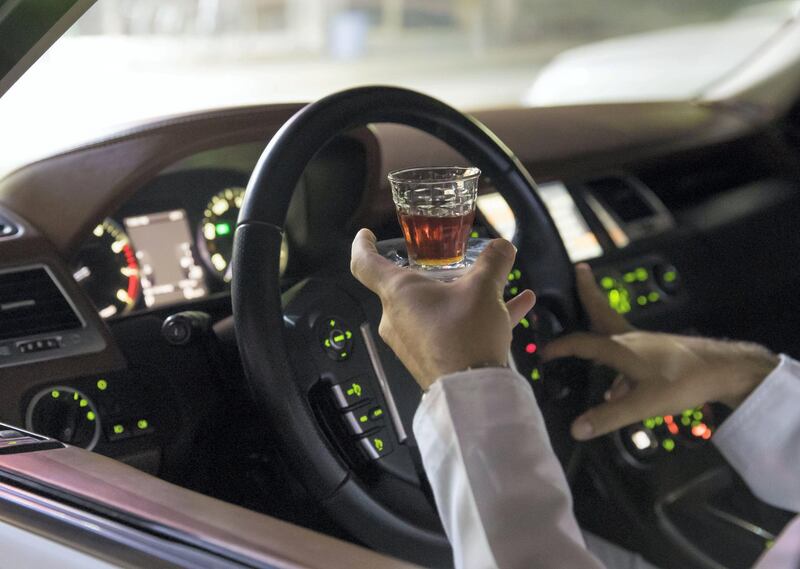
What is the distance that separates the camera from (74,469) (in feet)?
3.94

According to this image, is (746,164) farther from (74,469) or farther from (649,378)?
(74,469)

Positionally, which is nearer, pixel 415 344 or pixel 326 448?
pixel 415 344

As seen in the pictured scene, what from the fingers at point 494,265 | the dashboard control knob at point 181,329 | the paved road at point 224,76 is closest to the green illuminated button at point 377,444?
the dashboard control knob at point 181,329

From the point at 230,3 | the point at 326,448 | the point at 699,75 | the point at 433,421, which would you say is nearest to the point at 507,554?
the point at 433,421

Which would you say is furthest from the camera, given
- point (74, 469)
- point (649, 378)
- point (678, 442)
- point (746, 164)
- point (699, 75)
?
A: point (699, 75)

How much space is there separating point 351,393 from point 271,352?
16 centimetres

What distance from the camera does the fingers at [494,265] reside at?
3.12 ft

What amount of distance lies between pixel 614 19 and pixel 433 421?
627 centimetres

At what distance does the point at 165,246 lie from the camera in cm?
171

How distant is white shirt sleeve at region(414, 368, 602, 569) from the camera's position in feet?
3.00

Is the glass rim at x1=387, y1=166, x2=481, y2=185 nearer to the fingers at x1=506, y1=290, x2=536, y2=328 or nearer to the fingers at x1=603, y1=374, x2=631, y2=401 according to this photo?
the fingers at x1=506, y1=290, x2=536, y2=328

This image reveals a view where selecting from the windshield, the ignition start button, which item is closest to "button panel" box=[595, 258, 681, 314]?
the windshield

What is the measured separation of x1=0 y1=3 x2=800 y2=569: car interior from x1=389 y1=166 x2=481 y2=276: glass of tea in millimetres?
50

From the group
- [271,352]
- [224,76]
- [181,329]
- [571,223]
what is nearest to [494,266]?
[271,352]
